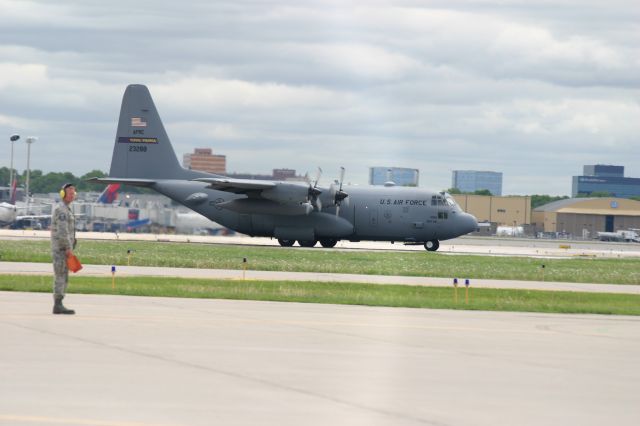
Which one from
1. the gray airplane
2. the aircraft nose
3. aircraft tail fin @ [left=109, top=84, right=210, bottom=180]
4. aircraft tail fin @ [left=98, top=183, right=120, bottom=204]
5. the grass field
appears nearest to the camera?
the grass field

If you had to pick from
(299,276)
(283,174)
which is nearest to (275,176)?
(283,174)

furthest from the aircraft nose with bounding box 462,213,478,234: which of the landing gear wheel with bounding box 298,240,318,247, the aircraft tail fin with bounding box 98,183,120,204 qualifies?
the aircraft tail fin with bounding box 98,183,120,204

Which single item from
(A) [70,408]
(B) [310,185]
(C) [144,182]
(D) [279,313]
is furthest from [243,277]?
(C) [144,182]

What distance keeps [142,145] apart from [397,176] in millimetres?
45002

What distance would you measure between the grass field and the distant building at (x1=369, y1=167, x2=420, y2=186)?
82.1 ft

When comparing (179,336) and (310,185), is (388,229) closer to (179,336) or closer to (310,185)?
(310,185)

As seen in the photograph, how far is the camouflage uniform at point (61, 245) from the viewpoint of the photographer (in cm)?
1759

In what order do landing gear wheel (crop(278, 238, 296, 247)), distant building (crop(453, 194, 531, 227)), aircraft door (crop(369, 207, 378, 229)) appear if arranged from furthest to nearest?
distant building (crop(453, 194, 531, 227)) < landing gear wheel (crop(278, 238, 296, 247)) < aircraft door (crop(369, 207, 378, 229))

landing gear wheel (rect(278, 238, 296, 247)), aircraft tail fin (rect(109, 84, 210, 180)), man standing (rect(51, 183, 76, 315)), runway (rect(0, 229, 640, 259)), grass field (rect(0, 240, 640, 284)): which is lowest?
runway (rect(0, 229, 640, 259))

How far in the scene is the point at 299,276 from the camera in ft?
108

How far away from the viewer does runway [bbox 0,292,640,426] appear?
1009cm

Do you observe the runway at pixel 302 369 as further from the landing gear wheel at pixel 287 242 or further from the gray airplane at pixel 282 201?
the landing gear wheel at pixel 287 242

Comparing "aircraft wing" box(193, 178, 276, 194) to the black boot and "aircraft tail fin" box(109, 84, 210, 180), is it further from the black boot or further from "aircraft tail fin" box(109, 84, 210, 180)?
the black boot

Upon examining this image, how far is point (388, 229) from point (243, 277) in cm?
2711
